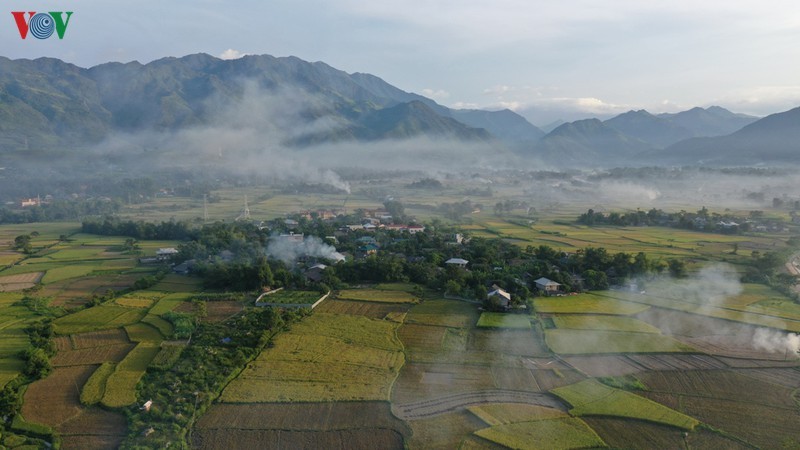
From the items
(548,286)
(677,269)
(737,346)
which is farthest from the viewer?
(677,269)

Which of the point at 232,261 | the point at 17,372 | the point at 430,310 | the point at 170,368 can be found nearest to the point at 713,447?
the point at 430,310

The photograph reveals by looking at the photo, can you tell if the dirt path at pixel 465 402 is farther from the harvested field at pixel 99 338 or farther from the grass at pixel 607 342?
the harvested field at pixel 99 338

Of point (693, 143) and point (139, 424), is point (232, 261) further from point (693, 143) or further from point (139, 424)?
point (693, 143)

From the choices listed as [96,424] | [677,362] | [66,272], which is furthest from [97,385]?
[677,362]

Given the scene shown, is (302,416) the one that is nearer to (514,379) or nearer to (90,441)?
(90,441)

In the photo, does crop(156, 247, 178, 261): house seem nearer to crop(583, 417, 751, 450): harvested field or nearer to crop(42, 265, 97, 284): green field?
crop(42, 265, 97, 284): green field

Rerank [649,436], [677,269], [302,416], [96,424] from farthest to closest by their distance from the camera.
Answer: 1. [677,269]
2. [302,416]
3. [96,424]
4. [649,436]

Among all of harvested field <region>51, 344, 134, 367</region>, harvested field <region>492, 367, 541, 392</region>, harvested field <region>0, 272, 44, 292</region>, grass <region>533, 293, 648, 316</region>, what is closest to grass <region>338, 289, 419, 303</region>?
grass <region>533, 293, 648, 316</region>
